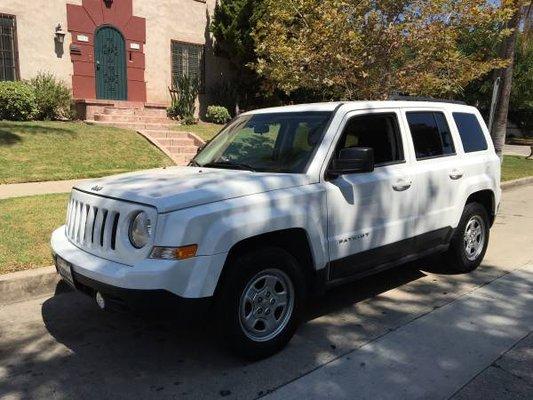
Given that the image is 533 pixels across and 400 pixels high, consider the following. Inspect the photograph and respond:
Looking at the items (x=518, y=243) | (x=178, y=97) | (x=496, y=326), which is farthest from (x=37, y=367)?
(x=178, y=97)

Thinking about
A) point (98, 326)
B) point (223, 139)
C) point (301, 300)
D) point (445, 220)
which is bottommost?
point (98, 326)

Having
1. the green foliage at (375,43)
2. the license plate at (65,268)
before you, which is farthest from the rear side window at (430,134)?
the green foliage at (375,43)

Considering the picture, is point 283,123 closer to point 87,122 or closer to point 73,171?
point 73,171

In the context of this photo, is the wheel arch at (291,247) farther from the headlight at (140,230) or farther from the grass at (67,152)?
the grass at (67,152)

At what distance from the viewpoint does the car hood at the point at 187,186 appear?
133 inches

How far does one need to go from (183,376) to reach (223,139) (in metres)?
2.28

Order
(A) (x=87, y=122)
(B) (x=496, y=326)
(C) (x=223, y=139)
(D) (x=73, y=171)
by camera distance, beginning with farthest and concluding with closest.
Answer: (A) (x=87, y=122), (D) (x=73, y=171), (C) (x=223, y=139), (B) (x=496, y=326)

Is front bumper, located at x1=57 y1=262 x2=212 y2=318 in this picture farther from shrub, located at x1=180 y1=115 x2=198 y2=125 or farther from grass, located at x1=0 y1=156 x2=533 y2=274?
shrub, located at x1=180 y1=115 x2=198 y2=125

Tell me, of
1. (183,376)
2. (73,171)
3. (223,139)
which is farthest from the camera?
(73,171)

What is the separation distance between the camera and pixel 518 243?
23.6ft

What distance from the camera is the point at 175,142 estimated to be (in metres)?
13.5

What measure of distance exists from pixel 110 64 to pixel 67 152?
18.7 ft

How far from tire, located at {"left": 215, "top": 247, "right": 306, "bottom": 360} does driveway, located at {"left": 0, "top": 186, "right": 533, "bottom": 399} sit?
0.13 metres

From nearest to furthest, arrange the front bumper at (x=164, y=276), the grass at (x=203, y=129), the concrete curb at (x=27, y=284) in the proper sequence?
the front bumper at (x=164, y=276) < the concrete curb at (x=27, y=284) < the grass at (x=203, y=129)
